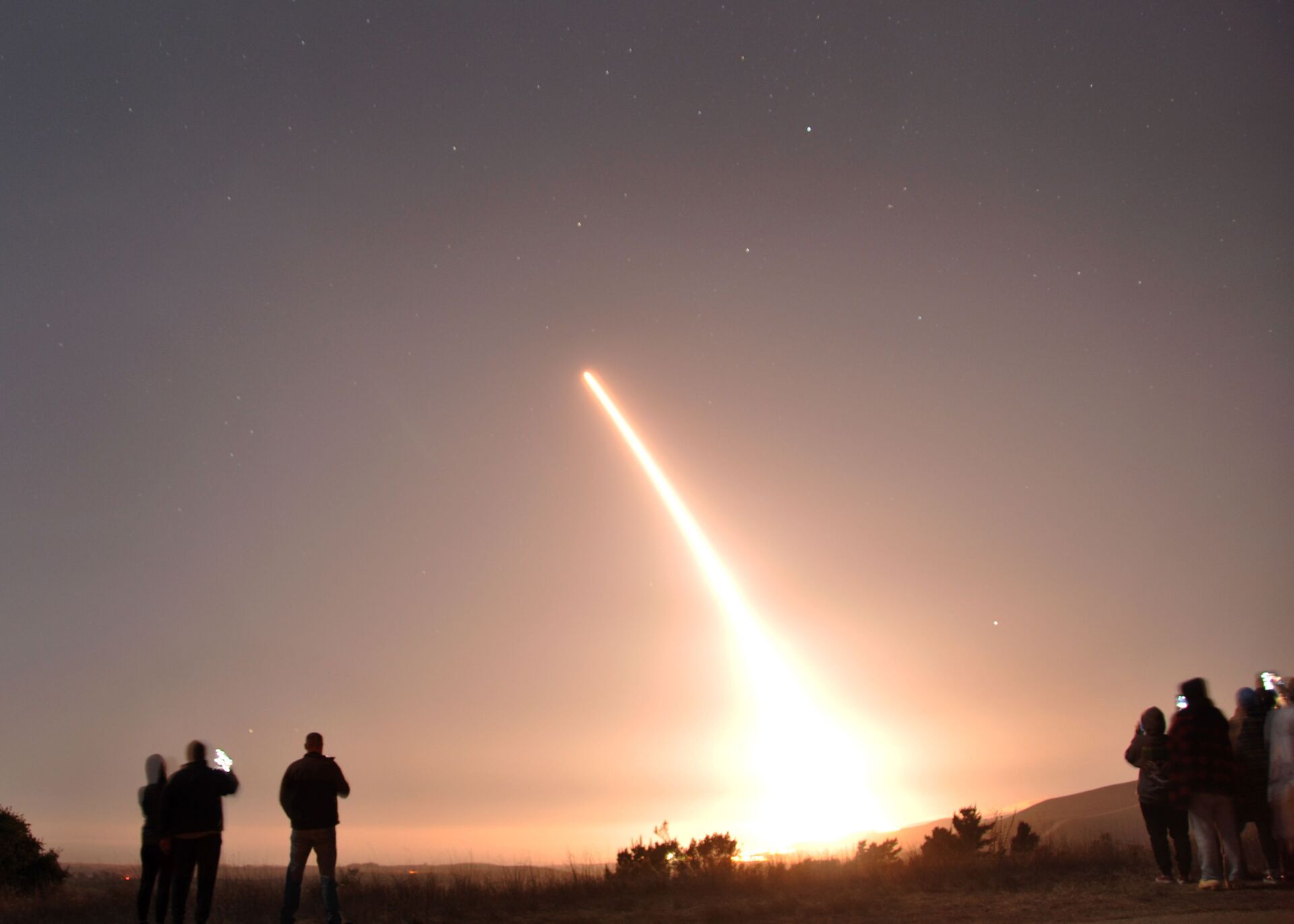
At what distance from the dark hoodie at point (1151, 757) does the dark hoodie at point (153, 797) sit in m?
9.88

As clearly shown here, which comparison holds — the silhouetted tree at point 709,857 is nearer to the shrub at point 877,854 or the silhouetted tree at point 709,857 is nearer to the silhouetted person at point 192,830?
the shrub at point 877,854

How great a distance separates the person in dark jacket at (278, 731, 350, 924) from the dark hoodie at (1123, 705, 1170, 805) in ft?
26.8

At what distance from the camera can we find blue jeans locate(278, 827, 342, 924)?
9172 millimetres

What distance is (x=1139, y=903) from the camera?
9.34 meters

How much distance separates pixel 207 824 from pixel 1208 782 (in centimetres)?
941

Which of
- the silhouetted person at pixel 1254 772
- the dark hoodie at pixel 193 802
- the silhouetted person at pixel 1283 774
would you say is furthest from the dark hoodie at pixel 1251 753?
the dark hoodie at pixel 193 802

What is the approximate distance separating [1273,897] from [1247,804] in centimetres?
122

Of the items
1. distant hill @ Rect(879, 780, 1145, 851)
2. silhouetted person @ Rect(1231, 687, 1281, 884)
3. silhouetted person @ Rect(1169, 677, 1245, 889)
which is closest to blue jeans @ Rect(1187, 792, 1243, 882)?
silhouetted person @ Rect(1169, 677, 1245, 889)

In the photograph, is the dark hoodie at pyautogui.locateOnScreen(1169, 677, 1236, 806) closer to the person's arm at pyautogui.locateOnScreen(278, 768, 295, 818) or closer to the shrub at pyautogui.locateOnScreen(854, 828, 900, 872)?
the shrub at pyautogui.locateOnScreen(854, 828, 900, 872)

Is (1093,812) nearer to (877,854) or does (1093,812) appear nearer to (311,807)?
(877,854)

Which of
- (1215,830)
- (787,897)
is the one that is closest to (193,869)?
(787,897)

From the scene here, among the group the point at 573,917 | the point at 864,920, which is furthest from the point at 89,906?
the point at 864,920

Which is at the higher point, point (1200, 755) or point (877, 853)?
point (1200, 755)

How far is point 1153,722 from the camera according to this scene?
10.9 metres
